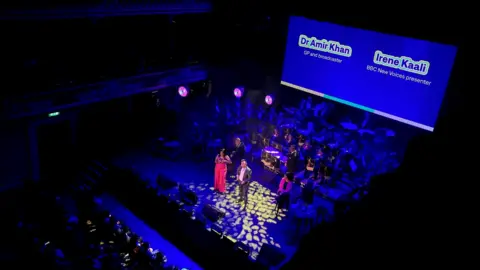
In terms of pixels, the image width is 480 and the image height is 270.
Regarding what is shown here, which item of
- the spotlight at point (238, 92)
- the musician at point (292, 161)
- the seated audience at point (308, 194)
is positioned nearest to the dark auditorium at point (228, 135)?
the seated audience at point (308, 194)

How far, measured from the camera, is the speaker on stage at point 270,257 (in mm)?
9227

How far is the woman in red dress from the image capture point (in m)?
12.5

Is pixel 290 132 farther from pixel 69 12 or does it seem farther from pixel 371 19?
pixel 69 12

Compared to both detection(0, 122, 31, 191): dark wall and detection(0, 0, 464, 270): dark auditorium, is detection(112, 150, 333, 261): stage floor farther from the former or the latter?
detection(0, 122, 31, 191): dark wall

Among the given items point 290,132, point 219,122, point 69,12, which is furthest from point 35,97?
point 290,132

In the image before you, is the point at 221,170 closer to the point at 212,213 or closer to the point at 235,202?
the point at 235,202

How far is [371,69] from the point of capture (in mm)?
13836

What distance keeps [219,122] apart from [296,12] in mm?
5753

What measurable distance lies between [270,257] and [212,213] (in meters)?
2.63

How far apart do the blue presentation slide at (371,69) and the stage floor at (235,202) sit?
4213 millimetres

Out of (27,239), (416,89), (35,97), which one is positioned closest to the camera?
(27,239)

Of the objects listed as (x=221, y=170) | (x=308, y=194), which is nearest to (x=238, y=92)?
(x=221, y=170)

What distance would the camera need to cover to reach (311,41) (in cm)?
1526

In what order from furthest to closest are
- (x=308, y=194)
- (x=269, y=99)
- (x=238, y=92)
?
(x=238, y=92), (x=269, y=99), (x=308, y=194)
